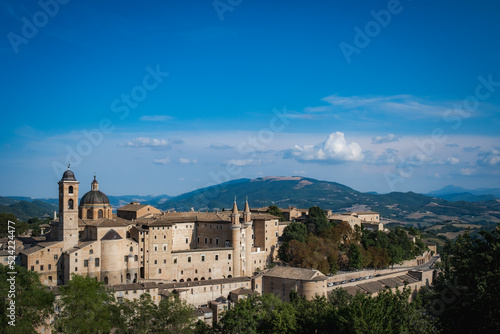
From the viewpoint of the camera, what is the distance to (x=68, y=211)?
166ft

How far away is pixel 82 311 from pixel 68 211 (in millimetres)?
20420

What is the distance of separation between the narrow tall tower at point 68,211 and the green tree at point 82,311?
56.3 feet

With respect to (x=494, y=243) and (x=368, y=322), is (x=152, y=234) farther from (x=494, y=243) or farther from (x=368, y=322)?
(x=494, y=243)

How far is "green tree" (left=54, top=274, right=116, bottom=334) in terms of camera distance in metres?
31.9

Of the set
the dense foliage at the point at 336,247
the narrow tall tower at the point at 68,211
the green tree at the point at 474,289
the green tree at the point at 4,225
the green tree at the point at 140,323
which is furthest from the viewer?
the green tree at the point at 4,225

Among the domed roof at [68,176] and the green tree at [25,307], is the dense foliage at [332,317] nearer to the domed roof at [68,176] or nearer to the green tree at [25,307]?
the green tree at [25,307]

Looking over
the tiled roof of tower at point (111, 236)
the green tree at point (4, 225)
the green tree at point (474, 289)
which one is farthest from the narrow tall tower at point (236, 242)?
the green tree at point (4, 225)

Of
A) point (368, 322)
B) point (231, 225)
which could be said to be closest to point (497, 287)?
point (368, 322)

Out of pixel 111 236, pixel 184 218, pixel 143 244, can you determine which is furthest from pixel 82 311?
pixel 184 218

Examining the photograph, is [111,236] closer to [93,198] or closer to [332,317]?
[93,198]

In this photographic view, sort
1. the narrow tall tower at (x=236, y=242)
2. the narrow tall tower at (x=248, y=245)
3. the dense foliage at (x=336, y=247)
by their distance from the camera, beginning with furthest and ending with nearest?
the dense foliage at (x=336, y=247) < the narrow tall tower at (x=248, y=245) < the narrow tall tower at (x=236, y=242)

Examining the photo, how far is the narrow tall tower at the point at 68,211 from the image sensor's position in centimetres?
5041

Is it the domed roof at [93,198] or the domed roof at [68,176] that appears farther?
the domed roof at [93,198]

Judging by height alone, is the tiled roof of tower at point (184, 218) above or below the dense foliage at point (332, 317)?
above
